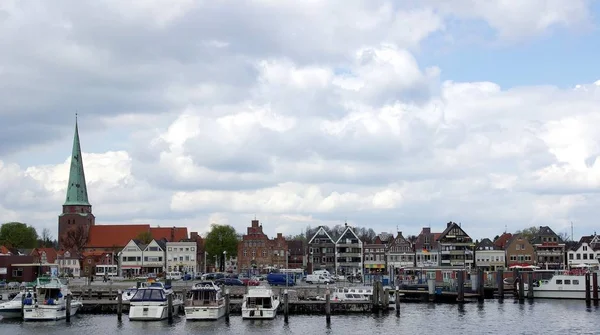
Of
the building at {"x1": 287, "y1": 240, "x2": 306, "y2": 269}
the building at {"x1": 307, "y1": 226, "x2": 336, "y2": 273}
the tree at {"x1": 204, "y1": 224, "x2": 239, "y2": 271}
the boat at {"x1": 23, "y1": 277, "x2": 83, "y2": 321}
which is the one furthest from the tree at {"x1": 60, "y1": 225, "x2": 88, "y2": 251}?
the boat at {"x1": 23, "y1": 277, "x2": 83, "y2": 321}

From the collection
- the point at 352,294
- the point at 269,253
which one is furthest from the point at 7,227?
the point at 352,294

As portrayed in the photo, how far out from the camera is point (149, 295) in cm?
7388

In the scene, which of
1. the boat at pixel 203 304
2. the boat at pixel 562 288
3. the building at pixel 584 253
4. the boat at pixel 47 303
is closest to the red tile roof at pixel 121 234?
the building at pixel 584 253

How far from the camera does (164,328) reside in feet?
228

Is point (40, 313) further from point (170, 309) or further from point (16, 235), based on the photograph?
point (16, 235)

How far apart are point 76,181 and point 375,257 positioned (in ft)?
230

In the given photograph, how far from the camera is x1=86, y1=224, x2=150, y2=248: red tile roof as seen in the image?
184 m

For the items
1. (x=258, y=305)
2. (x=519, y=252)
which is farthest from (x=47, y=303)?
(x=519, y=252)

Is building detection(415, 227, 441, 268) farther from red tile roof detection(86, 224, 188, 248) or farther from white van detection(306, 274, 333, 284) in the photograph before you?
red tile roof detection(86, 224, 188, 248)

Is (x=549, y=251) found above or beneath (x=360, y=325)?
above

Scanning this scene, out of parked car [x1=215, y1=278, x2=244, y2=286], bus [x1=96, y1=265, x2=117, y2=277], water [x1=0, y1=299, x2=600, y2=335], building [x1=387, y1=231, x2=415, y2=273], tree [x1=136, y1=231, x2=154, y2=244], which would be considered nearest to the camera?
water [x1=0, y1=299, x2=600, y2=335]

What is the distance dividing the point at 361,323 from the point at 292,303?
8.63 m

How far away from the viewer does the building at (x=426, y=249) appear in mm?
161250

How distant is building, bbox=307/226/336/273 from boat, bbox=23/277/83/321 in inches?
3522
